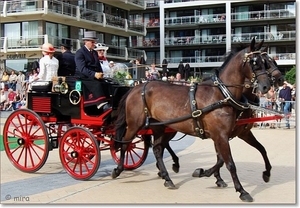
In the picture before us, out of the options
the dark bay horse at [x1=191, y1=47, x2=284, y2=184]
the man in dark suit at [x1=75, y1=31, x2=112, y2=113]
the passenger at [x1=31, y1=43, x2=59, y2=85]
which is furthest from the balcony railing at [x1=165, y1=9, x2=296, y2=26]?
the dark bay horse at [x1=191, y1=47, x2=284, y2=184]

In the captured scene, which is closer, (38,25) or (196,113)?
(196,113)

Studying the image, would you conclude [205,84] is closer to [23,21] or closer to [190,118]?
[190,118]

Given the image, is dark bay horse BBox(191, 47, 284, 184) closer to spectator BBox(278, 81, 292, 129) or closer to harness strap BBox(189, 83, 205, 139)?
harness strap BBox(189, 83, 205, 139)

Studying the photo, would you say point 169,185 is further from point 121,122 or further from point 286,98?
point 286,98

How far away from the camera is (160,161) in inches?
303

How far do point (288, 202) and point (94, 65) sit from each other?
444 centimetres

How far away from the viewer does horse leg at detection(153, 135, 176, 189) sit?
7395 millimetres

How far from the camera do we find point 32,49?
3291cm

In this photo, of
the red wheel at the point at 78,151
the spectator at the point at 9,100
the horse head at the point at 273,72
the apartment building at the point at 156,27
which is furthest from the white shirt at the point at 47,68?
the apartment building at the point at 156,27

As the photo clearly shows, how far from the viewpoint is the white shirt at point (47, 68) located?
884 cm

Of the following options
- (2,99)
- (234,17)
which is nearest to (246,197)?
(2,99)

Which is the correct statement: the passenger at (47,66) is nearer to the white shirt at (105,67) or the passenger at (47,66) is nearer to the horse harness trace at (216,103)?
the white shirt at (105,67)

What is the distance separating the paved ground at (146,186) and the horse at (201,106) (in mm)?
396

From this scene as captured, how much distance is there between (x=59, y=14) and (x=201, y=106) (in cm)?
2826
